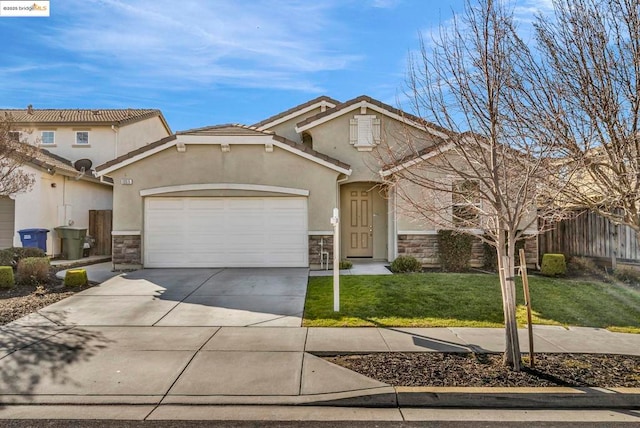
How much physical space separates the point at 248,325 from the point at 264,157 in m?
6.86

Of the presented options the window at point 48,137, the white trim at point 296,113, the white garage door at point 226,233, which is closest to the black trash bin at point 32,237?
the white garage door at point 226,233

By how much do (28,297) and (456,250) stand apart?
11240 mm

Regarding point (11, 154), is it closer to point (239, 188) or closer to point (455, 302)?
point (239, 188)

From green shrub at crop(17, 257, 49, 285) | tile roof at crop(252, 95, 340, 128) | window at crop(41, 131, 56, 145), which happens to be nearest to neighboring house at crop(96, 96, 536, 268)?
green shrub at crop(17, 257, 49, 285)

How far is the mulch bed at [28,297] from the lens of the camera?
299 inches

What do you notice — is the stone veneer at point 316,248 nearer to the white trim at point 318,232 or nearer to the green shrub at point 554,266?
the white trim at point 318,232

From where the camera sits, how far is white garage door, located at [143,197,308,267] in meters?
12.4

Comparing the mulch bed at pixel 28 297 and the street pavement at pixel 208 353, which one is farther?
the mulch bed at pixel 28 297

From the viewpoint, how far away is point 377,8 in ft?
25.8

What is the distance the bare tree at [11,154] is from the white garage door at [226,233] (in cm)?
353

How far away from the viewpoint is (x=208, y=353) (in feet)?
18.2

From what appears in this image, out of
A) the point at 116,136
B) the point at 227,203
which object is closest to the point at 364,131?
the point at 227,203

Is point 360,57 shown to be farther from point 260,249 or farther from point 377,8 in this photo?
point 260,249

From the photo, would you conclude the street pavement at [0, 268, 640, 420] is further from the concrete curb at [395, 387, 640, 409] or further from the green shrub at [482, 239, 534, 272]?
the green shrub at [482, 239, 534, 272]
